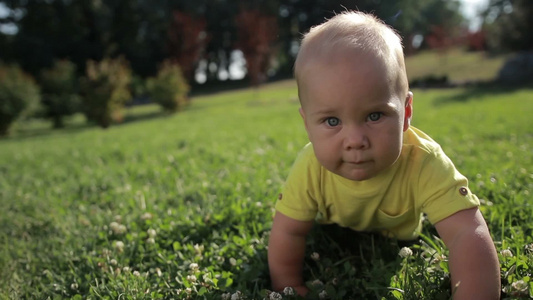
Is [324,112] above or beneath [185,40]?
beneath

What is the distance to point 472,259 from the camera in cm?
156

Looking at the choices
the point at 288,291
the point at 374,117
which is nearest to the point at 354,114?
the point at 374,117

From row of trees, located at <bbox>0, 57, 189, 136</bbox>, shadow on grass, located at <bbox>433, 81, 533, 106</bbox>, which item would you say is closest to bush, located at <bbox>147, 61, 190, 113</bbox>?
row of trees, located at <bbox>0, 57, 189, 136</bbox>

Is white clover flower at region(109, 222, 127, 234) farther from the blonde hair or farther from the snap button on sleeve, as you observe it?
the snap button on sleeve

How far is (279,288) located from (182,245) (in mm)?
724

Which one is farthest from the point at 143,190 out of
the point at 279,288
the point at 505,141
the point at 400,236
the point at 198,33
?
the point at 198,33

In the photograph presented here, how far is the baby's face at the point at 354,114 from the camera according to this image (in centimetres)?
156

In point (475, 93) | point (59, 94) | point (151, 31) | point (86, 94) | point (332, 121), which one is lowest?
point (475, 93)

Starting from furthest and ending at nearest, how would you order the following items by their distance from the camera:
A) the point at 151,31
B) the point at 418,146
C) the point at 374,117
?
the point at 151,31, the point at 418,146, the point at 374,117

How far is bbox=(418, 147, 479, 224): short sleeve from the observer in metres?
1.65

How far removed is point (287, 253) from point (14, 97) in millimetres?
17926

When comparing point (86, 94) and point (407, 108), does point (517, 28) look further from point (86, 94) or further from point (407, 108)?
point (407, 108)

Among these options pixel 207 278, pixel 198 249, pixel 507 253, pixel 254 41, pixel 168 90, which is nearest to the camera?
pixel 507 253

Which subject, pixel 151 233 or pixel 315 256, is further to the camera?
pixel 151 233
